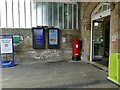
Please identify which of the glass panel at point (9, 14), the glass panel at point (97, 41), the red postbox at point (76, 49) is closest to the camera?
the glass panel at point (9, 14)

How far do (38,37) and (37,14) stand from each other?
1.37m

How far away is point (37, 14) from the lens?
9.71 metres

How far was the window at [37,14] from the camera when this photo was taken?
938cm

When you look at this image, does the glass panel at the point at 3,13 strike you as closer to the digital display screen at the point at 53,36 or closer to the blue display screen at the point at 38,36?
the blue display screen at the point at 38,36

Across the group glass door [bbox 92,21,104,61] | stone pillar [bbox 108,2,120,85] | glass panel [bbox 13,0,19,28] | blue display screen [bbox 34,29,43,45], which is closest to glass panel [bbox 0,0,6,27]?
glass panel [bbox 13,0,19,28]

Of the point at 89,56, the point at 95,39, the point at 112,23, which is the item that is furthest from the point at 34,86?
the point at 95,39

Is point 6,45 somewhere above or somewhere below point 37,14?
below

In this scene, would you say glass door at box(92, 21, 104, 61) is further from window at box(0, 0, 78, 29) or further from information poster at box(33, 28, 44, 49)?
information poster at box(33, 28, 44, 49)

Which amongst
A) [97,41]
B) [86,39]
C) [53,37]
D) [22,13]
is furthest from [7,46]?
[97,41]

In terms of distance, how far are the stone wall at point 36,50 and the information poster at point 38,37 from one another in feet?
0.79

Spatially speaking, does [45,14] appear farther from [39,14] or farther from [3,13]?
[3,13]

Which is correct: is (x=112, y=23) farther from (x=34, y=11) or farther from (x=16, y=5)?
(x=16, y=5)

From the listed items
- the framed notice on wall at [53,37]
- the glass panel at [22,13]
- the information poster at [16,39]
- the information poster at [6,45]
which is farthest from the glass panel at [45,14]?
the information poster at [6,45]

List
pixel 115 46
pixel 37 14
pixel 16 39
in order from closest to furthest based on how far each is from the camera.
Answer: pixel 115 46 < pixel 16 39 < pixel 37 14
